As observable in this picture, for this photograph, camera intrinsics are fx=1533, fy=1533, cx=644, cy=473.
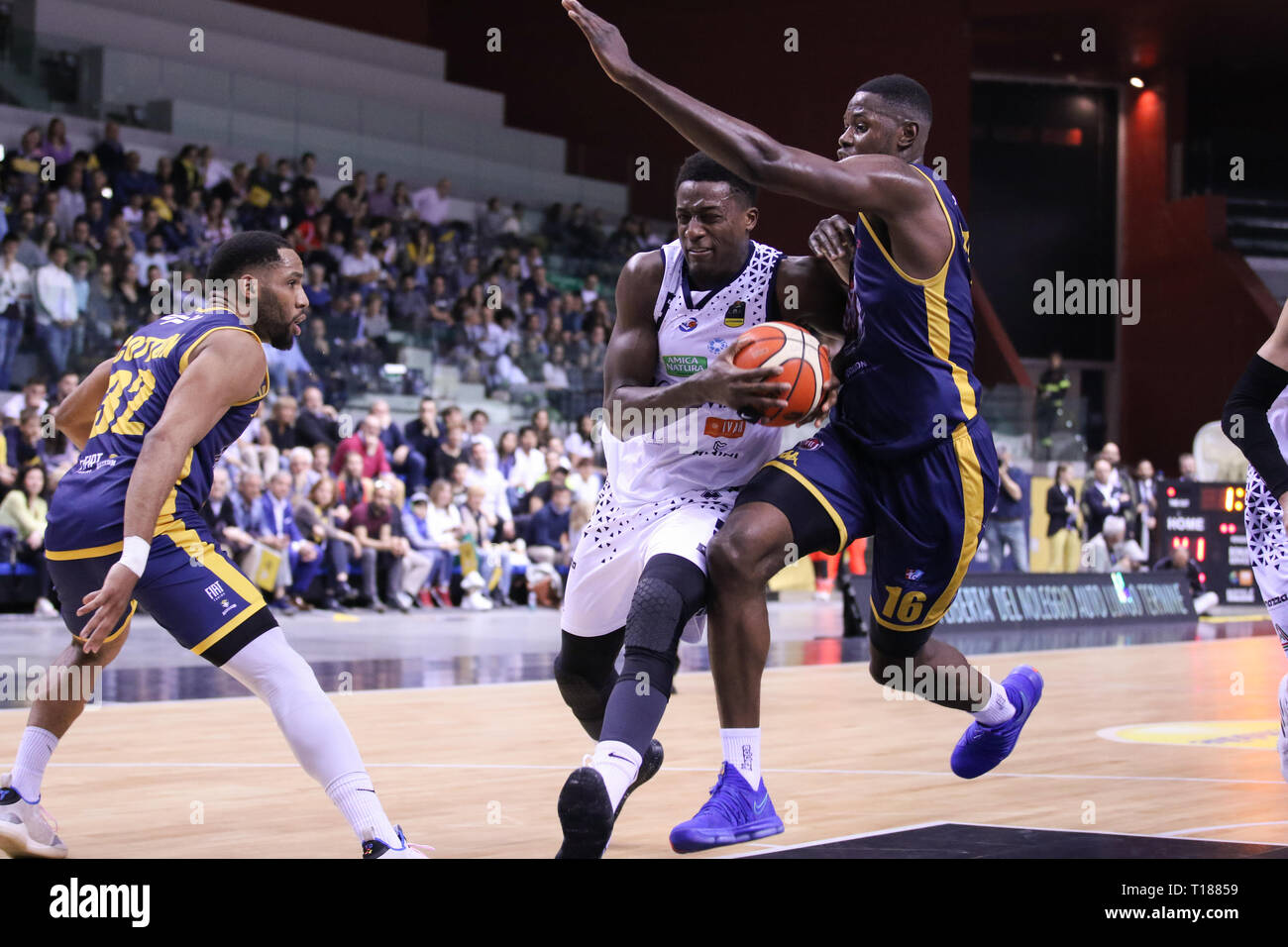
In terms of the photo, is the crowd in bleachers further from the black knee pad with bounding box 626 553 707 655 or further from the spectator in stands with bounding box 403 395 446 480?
the black knee pad with bounding box 626 553 707 655

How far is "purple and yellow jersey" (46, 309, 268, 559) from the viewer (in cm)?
421

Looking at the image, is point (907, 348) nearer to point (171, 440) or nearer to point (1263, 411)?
point (1263, 411)

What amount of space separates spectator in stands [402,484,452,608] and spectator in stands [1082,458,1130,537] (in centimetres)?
802

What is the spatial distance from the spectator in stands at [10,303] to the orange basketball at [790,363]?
35.3 ft

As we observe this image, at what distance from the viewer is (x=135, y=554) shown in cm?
396

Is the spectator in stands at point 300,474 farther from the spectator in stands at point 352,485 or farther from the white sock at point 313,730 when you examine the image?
the white sock at point 313,730

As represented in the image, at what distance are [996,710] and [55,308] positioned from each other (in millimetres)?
11114

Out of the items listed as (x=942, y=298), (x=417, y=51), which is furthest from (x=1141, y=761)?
(x=417, y=51)

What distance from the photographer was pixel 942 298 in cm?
459

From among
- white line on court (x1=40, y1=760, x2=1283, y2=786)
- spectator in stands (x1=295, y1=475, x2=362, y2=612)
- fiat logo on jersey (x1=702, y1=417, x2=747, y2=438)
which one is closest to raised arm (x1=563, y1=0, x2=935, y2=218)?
fiat logo on jersey (x1=702, y1=417, x2=747, y2=438)
